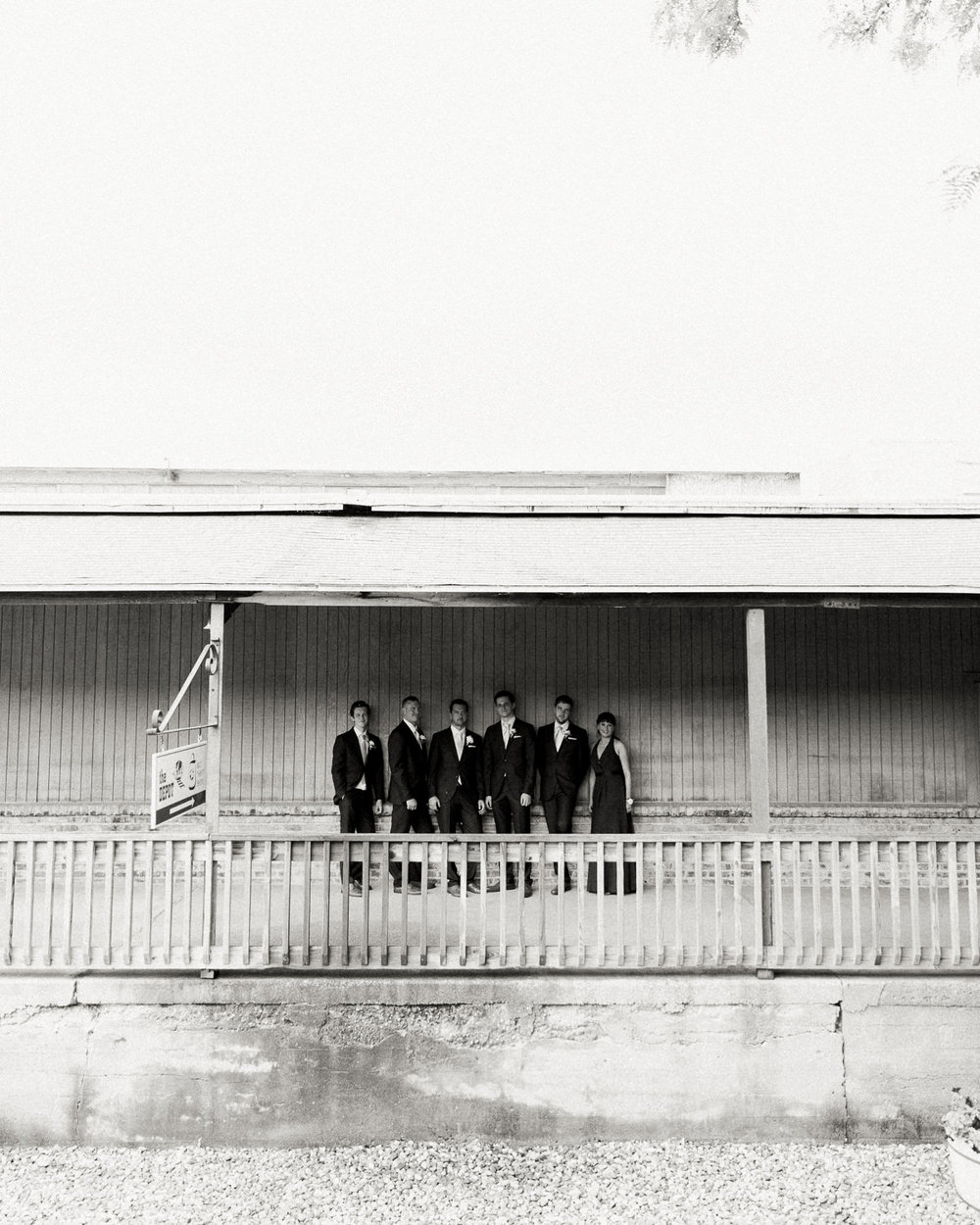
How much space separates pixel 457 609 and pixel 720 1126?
5155 millimetres

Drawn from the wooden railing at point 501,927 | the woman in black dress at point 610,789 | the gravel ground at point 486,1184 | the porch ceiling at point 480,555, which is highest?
the porch ceiling at point 480,555

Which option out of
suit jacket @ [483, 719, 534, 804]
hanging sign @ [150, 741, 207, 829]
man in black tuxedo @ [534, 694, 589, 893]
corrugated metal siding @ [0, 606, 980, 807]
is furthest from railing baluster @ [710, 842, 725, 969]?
Answer: hanging sign @ [150, 741, 207, 829]

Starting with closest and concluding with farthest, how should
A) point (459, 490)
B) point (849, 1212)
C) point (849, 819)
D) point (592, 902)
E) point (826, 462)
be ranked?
point (849, 1212) < point (592, 902) < point (849, 819) < point (459, 490) < point (826, 462)

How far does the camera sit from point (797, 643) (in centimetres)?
902

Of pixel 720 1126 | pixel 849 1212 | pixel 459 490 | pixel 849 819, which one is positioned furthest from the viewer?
pixel 459 490

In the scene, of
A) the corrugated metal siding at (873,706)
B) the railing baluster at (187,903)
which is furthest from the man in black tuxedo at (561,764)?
the railing baluster at (187,903)

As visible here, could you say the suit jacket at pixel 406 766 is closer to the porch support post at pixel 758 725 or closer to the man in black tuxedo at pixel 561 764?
the man in black tuxedo at pixel 561 764

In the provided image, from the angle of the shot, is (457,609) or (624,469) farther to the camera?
(624,469)

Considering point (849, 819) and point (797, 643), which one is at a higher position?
point (797, 643)

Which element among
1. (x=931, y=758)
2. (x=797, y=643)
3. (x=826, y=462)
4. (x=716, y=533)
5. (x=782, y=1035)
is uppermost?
(x=826, y=462)

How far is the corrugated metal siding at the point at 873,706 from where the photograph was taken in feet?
29.2

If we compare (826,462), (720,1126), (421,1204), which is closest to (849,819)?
(720,1126)

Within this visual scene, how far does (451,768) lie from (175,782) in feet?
9.44

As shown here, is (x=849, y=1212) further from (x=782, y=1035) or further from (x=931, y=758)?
(x=931, y=758)
